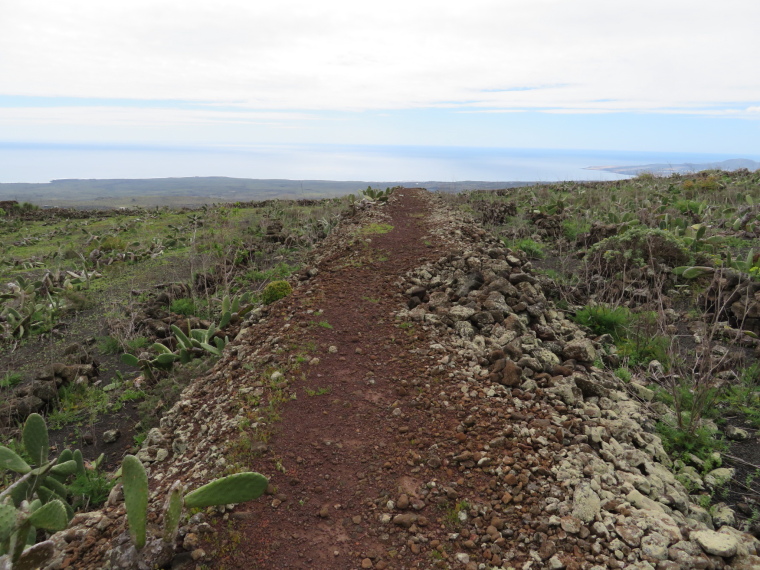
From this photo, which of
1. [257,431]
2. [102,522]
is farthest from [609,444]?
[102,522]

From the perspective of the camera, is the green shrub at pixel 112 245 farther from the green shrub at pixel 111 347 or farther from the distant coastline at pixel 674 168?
the distant coastline at pixel 674 168

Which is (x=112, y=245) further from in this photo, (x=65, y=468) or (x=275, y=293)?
(x=65, y=468)

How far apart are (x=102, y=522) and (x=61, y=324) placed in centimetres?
756

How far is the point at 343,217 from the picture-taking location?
16.4 meters

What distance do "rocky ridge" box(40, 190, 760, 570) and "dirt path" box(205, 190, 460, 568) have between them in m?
0.06

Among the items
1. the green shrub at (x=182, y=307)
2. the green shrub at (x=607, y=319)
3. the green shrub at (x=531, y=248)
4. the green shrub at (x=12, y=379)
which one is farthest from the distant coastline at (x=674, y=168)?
the green shrub at (x=12, y=379)

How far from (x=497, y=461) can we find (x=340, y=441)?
3.99ft

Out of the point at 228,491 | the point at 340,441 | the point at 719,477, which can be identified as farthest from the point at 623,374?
the point at 228,491

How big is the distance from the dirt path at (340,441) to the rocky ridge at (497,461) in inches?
2.4

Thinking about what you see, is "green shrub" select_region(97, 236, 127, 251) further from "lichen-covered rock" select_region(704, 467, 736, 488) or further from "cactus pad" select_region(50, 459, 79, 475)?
"lichen-covered rock" select_region(704, 467, 736, 488)

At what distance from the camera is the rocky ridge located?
266cm

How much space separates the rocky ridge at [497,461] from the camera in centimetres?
266

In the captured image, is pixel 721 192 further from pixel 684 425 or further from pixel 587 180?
pixel 684 425

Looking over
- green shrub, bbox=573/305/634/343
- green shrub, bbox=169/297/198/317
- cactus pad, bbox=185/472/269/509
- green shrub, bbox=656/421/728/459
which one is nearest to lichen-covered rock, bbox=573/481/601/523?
green shrub, bbox=656/421/728/459
